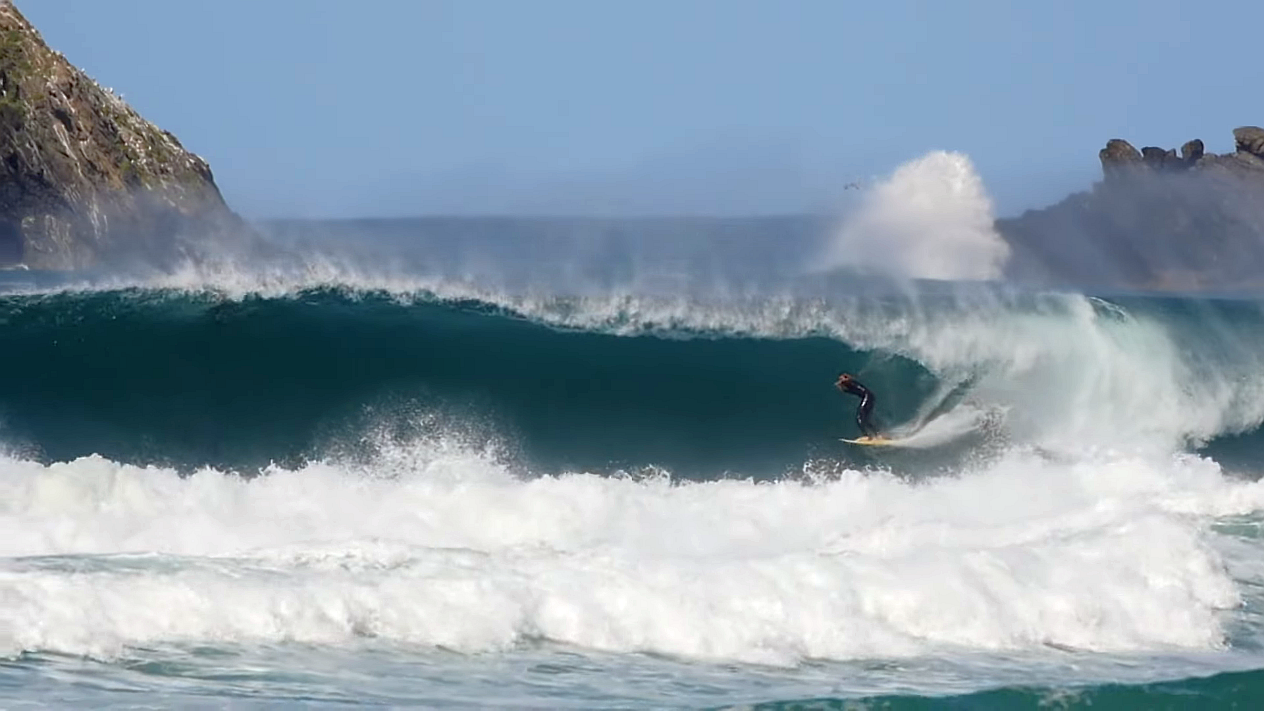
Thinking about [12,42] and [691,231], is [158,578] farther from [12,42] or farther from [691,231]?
[691,231]

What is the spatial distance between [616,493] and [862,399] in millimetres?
4894

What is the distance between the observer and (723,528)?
1741cm

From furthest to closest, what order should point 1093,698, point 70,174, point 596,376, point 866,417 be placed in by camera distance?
point 70,174 < point 596,376 < point 866,417 < point 1093,698

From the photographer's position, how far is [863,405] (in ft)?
70.4

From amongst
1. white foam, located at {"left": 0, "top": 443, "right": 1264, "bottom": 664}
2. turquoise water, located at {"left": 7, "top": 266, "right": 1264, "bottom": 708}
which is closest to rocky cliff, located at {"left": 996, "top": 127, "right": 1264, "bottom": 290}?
turquoise water, located at {"left": 7, "top": 266, "right": 1264, "bottom": 708}

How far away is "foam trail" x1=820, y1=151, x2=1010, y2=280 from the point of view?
43250mm

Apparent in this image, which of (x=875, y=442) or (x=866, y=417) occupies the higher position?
(x=866, y=417)

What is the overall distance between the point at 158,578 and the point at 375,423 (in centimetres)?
716

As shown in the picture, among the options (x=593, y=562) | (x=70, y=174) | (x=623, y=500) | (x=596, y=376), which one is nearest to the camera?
(x=593, y=562)

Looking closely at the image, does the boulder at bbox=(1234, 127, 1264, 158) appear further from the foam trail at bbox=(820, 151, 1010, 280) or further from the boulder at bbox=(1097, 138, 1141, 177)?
the foam trail at bbox=(820, 151, 1010, 280)

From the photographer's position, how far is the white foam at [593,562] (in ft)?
40.4

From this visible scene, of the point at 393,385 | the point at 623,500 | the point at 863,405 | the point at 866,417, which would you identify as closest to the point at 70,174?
the point at 393,385

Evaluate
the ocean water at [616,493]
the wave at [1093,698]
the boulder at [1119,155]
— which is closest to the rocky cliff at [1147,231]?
the boulder at [1119,155]

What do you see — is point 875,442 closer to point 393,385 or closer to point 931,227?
point 393,385
